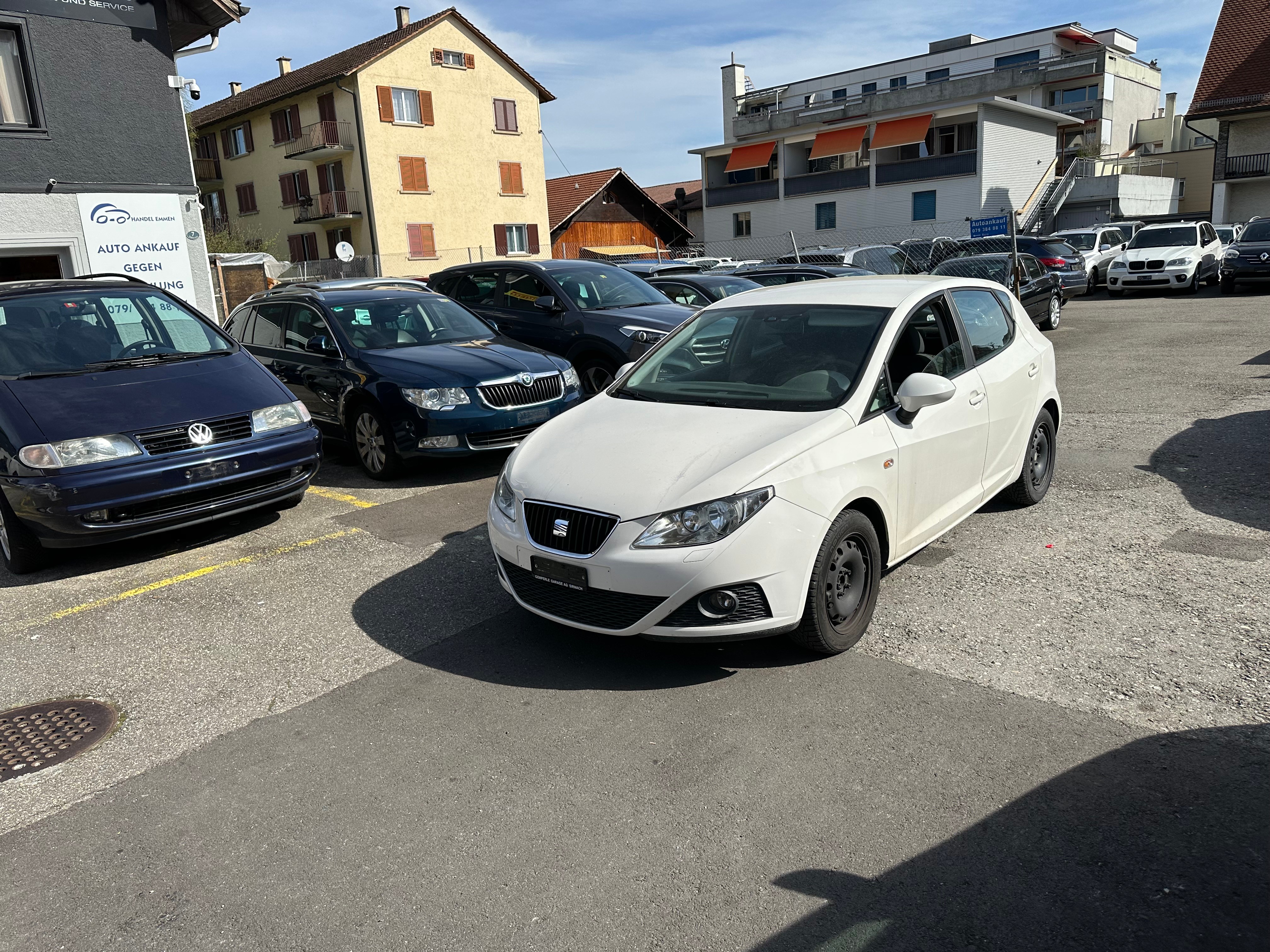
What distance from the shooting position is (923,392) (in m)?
4.47

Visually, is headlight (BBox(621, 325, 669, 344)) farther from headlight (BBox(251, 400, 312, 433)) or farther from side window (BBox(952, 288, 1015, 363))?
side window (BBox(952, 288, 1015, 363))

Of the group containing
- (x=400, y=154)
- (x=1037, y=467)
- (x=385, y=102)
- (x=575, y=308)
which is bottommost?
(x=1037, y=467)

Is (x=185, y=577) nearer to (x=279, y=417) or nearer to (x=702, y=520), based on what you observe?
(x=279, y=417)

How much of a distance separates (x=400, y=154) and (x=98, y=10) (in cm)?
2827

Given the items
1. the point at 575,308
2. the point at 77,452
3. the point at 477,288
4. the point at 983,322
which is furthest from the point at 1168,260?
the point at 77,452

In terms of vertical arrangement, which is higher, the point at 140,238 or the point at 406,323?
the point at 140,238

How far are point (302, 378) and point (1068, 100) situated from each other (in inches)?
2187

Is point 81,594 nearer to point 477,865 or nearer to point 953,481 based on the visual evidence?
point 477,865

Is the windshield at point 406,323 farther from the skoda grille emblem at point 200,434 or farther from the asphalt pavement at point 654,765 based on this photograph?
the asphalt pavement at point 654,765

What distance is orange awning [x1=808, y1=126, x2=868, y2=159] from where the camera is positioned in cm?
4091

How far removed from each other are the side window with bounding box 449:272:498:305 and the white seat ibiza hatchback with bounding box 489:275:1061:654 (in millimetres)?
5976

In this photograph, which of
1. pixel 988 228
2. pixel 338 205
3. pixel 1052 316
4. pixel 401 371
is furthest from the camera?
pixel 338 205

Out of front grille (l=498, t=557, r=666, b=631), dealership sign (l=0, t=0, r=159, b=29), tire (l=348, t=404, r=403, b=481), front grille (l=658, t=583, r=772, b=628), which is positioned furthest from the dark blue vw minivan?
dealership sign (l=0, t=0, r=159, b=29)

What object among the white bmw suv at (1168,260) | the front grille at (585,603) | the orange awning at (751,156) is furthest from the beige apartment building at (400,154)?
the front grille at (585,603)
